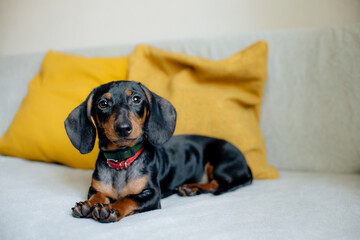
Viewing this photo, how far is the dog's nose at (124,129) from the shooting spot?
4.09ft

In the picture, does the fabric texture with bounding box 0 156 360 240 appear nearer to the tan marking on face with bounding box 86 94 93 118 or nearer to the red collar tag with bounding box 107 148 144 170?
the red collar tag with bounding box 107 148 144 170

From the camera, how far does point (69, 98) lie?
2.13 m

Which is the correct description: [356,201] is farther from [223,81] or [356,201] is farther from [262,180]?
[223,81]

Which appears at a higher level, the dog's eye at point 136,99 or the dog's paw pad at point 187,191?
the dog's eye at point 136,99

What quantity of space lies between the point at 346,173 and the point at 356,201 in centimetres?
63

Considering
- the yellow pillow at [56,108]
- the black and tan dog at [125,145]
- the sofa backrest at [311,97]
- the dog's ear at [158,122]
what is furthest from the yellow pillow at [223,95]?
the dog's ear at [158,122]

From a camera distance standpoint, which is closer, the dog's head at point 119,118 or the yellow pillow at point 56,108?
the dog's head at point 119,118

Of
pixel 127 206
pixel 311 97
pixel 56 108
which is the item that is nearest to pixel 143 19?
pixel 56 108

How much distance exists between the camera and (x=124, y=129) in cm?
125

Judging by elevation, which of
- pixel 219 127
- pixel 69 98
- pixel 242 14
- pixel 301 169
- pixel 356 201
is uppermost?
pixel 242 14

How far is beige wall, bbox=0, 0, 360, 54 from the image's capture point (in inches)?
102

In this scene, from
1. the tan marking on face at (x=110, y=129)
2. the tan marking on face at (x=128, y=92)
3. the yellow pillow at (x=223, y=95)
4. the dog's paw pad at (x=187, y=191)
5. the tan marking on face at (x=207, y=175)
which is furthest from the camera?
the yellow pillow at (x=223, y=95)

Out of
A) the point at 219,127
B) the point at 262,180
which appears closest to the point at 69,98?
the point at 219,127

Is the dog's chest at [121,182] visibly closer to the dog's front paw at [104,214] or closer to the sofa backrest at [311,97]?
the dog's front paw at [104,214]
